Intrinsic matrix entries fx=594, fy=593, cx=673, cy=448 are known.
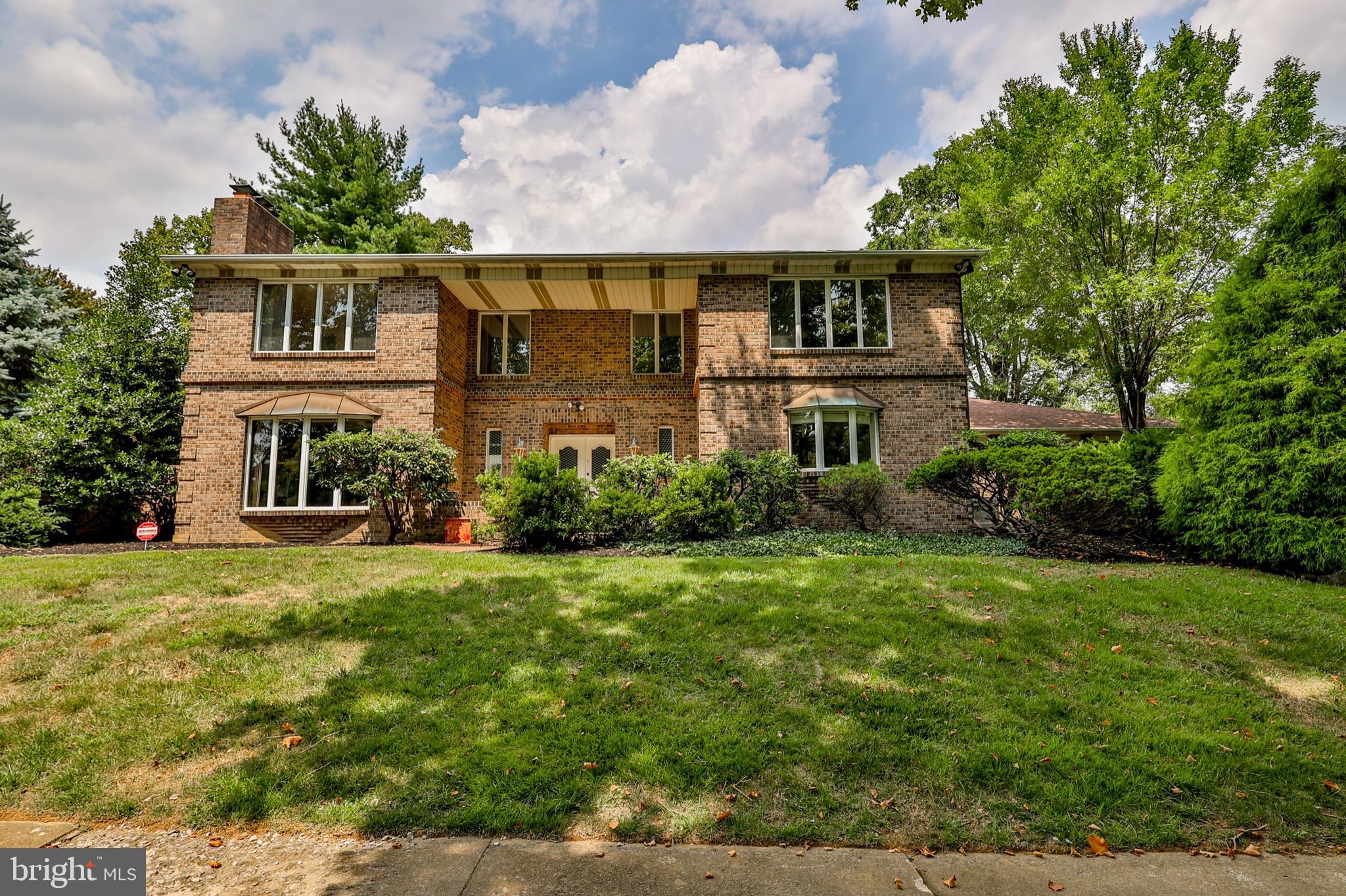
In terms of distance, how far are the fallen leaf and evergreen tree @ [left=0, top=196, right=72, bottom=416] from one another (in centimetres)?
2113

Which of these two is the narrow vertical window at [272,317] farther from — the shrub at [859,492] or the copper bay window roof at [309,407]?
the shrub at [859,492]

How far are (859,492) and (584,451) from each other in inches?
272

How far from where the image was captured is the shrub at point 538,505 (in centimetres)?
906

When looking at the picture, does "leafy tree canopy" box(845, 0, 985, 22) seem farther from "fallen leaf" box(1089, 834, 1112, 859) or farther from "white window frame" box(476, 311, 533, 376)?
"white window frame" box(476, 311, 533, 376)

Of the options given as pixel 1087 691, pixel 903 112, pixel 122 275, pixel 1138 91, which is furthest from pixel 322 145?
pixel 1087 691

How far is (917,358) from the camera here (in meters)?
12.6

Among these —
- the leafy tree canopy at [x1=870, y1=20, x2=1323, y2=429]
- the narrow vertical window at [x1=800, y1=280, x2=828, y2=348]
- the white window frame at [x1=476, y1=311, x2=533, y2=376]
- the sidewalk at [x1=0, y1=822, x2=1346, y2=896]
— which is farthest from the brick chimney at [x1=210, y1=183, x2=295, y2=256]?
the leafy tree canopy at [x1=870, y1=20, x2=1323, y2=429]

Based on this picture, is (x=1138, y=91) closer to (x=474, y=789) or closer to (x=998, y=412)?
(x=998, y=412)

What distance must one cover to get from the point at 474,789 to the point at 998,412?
1919cm

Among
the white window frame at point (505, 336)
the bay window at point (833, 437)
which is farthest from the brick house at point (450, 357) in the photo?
the white window frame at point (505, 336)

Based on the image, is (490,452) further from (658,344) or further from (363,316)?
(658,344)

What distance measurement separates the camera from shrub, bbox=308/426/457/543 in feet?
36.7

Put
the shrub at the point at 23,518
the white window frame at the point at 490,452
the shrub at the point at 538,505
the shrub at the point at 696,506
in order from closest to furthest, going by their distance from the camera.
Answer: the shrub at the point at 538,505 < the shrub at the point at 696,506 < the shrub at the point at 23,518 < the white window frame at the point at 490,452

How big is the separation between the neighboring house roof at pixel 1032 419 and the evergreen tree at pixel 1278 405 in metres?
7.11
